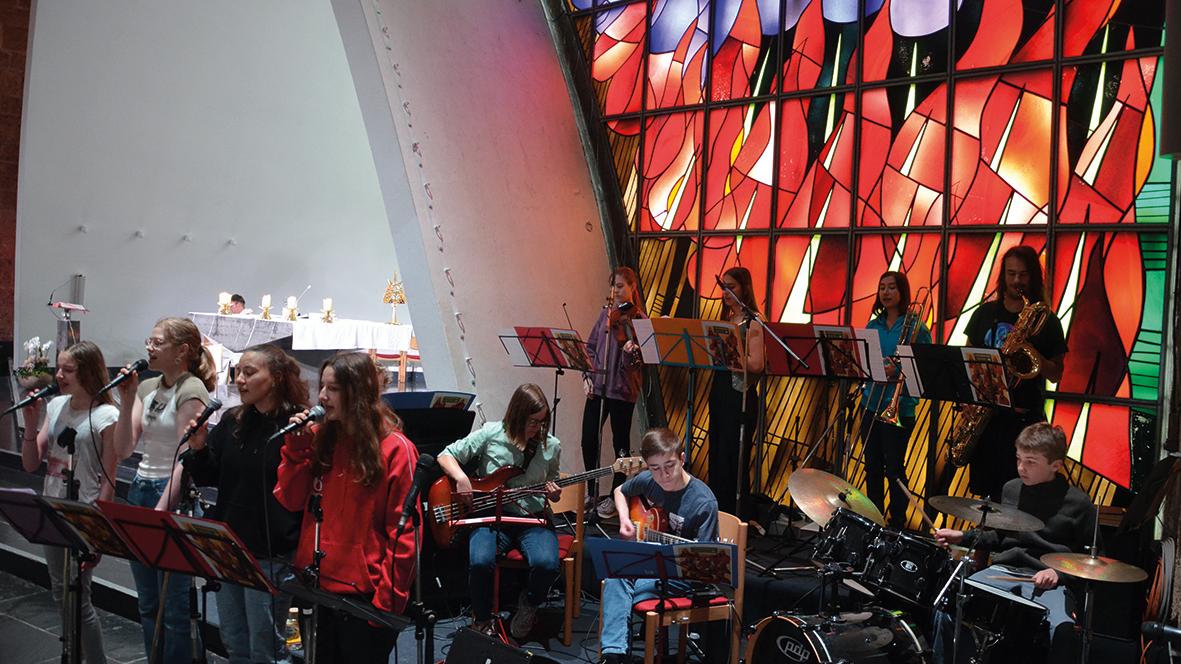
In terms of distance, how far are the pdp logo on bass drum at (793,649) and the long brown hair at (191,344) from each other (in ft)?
9.03

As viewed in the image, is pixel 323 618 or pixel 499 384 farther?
pixel 499 384

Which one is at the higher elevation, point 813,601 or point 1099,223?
point 1099,223

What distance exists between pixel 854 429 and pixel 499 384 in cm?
273

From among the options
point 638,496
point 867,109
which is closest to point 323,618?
point 638,496

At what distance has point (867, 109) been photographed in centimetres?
723

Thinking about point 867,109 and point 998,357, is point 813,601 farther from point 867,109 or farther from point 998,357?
point 867,109

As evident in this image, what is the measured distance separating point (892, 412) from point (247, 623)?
3.98 meters

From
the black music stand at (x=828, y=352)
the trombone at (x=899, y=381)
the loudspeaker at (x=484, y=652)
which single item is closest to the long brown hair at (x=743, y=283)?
the black music stand at (x=828, y=352)

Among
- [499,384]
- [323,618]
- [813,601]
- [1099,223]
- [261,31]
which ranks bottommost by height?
[813,601]

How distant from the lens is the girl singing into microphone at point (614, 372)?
7137 mm

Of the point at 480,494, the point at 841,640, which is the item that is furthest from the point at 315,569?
the point at 841,640

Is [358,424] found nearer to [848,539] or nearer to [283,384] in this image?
[283,384]

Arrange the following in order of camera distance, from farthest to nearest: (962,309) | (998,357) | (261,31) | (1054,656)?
1. (261,31)
2. (962,309)
3. (998,357)
4. (1054,656)

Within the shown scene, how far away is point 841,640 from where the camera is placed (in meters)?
4.23
